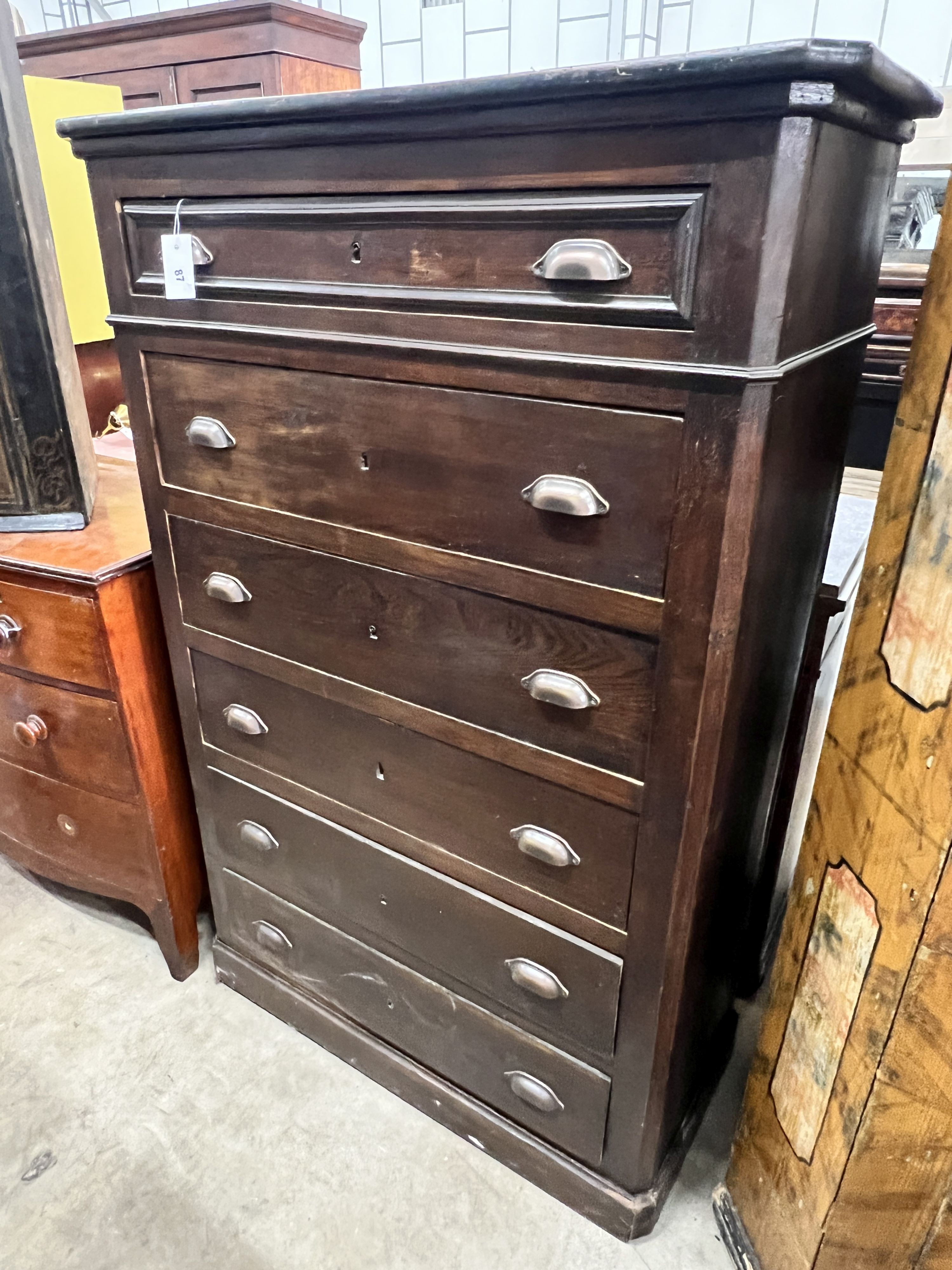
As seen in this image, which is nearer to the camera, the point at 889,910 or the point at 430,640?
the point at 889,910

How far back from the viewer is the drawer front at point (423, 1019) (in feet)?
3.69

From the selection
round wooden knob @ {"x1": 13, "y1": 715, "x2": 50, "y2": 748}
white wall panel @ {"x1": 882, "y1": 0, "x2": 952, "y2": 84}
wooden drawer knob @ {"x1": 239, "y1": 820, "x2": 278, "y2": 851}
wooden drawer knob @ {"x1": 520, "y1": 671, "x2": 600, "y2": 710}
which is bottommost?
wooden drawer knob @ {"x1": 239, "y1": 820, "x2": 278, "y2": 851}

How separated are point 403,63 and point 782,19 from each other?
130 cm

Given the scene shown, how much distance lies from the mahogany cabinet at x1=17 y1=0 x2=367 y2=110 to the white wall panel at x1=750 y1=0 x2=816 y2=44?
121cm

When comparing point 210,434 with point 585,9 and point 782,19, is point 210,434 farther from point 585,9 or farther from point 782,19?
point 585,9

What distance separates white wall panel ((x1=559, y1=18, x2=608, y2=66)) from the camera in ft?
8.30

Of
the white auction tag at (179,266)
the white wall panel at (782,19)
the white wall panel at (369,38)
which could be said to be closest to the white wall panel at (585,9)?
the white wall panel at (782,19)

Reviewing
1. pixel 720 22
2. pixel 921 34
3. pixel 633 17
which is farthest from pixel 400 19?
pixel 921 34

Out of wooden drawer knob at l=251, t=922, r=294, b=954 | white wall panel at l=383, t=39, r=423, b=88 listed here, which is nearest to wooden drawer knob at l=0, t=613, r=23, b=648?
wooden drawer knob at l=251, t=922, r=294, b=954

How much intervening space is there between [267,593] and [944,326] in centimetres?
80

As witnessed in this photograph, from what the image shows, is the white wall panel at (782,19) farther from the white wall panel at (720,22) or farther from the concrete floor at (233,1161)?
the concrete floor at (233,1161)

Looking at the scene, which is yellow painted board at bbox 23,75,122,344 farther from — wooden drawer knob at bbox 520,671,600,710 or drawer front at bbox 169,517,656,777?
wooden drawer knob at bbox 520,671,600,710

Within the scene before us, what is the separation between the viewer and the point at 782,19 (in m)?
2.26

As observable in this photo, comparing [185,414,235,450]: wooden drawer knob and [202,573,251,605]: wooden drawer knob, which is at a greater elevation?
[185,414,235,450]: wooden drawer knob
